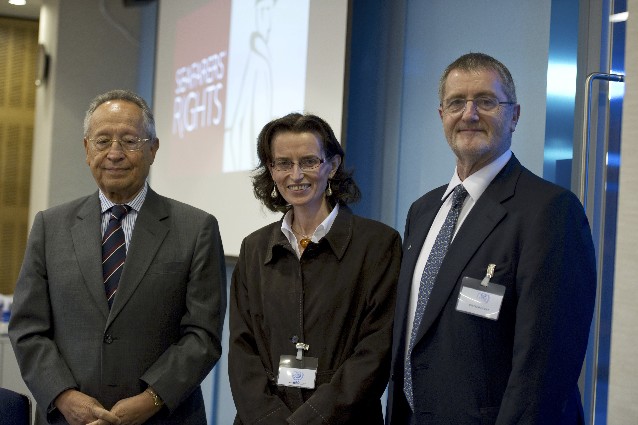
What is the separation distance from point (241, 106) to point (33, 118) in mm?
4208

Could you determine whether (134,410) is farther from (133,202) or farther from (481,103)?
(481,103)

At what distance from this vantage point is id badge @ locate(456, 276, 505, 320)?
193cm

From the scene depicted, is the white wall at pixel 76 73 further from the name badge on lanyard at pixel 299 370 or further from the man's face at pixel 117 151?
the name badge on lanyard at pixel 299 370

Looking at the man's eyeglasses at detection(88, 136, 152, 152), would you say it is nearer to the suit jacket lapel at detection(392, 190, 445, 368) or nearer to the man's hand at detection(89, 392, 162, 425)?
the man's hand at detection(89, 392, 162, 425)

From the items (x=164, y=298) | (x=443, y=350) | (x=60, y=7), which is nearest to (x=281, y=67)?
(x=164, y=298)

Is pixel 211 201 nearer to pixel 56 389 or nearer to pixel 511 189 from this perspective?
pixel 56 389

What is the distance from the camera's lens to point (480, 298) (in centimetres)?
196

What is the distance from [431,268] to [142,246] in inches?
38.0

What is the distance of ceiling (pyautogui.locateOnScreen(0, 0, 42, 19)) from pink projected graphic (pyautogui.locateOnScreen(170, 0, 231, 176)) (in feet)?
7.84

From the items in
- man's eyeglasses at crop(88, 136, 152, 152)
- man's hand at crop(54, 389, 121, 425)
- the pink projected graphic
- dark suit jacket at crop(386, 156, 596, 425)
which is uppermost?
the pink projected graphic

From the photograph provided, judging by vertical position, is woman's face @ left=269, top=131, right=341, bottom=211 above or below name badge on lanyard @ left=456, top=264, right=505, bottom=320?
above

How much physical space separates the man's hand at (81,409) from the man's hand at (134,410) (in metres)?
0.01

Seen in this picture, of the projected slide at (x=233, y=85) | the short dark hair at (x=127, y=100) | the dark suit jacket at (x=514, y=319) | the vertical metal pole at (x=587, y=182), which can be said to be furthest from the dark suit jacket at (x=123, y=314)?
the projected slide at (x=233, y=85)

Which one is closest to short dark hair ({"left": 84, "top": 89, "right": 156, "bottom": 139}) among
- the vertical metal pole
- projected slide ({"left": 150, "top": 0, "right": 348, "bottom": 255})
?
projected slide ({"left": 150, "top": 0, "right": 348, "bottom": 255})
